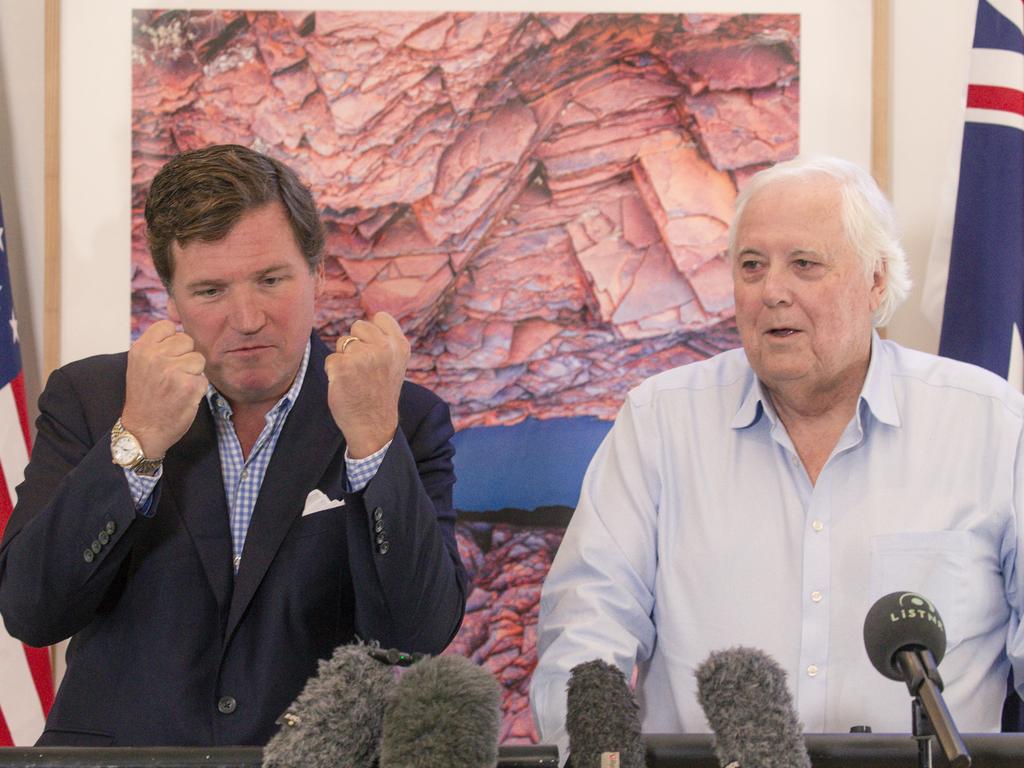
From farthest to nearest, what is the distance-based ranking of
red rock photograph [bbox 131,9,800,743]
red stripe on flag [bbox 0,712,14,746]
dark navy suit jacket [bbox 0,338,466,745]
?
red rock photograph [bbox 131,9,800,743] → red stripe on flag [bbox 0,712,14,746] → dark navy suit jacket [bbox 0,338,466,745]

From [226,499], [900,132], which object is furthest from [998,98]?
[226,499]

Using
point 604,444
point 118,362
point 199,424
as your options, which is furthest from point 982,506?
point 118,362

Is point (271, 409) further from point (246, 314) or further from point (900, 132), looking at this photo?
point (900, 132)

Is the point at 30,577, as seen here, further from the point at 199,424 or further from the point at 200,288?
the point at 200,288

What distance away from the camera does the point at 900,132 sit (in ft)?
9.76

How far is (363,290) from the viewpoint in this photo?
2826 millimetres

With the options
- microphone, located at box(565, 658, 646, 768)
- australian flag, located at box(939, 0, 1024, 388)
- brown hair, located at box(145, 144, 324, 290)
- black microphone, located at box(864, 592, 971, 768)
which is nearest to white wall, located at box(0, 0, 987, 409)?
australian flag, located at box(939, 0, 1024, 388)

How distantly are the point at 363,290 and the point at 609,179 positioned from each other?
0.66m

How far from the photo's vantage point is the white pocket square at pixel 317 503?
6.61 ft

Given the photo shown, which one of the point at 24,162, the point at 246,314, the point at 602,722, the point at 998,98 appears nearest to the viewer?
the point at 602,722

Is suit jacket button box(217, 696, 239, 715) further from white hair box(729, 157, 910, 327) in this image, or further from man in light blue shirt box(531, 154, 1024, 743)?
white hair box(729, 157, 910, 327)

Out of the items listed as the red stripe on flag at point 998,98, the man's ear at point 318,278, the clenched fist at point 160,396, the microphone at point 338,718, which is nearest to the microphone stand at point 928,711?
the microphone at point 338,718

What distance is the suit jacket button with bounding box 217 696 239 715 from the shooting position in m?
1.91

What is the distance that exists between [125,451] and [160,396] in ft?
0.33
